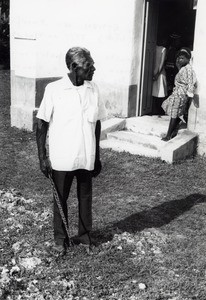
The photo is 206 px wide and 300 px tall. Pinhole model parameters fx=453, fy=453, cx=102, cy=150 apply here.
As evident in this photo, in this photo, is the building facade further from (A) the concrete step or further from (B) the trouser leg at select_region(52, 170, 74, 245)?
(B) the trouser leg at select_region(52, 170, 74, 245)

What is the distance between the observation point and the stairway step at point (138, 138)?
27.1ft

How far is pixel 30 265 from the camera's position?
4.34 meters

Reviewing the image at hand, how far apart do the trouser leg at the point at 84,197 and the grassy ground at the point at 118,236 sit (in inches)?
10.4

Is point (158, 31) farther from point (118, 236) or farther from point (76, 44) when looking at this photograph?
point (118, 236)

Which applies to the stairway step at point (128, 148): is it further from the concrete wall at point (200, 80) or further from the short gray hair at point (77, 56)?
the short gray hair at point (77, 56)

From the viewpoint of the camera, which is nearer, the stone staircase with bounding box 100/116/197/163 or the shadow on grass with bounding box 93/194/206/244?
the shadow on grass with bounding box 93/194/206/244

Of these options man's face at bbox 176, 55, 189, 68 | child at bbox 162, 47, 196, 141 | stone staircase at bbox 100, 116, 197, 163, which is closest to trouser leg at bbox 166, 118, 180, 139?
child at bbox 162, 47, 196, 141

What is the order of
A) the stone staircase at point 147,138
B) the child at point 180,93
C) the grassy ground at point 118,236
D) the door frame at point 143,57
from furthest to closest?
1. the door frame at point 143,57
2. the child at point 180,93
3. the stone staircase at point 147,138
4. the grassy ground at point 118,236

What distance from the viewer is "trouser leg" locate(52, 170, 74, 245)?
4316mm

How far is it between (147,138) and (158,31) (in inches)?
134

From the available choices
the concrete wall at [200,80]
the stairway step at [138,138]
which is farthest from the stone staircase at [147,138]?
the concrete wall at [200,80]

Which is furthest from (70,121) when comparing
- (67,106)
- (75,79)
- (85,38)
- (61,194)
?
(85,38)

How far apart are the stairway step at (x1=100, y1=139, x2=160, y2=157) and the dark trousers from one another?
3606 mm

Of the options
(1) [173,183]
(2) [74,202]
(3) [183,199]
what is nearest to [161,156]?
(1) [173,183]
